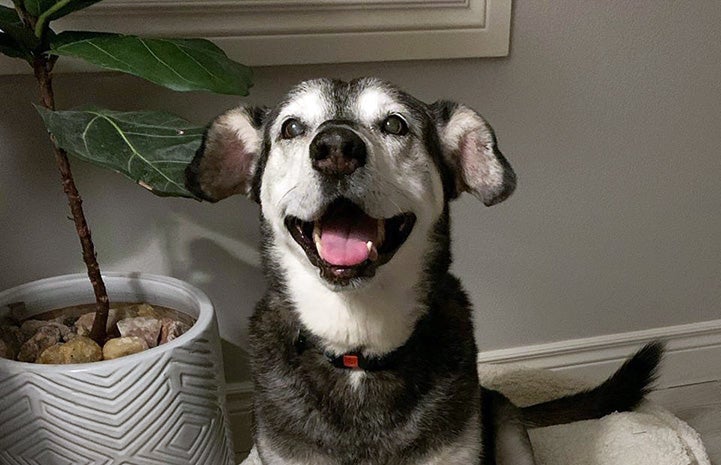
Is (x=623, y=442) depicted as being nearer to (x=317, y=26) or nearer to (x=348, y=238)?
(x=348, y=238)

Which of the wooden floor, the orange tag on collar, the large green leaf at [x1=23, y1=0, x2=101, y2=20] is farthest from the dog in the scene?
the wooden floor

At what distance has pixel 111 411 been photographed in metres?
1.21

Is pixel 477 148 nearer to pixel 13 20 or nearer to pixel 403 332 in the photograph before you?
pixel 403 332

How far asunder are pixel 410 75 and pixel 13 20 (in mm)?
757

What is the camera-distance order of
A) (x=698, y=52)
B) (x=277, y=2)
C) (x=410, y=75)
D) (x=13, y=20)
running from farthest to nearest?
1. (x=698, y=52)
2. (x=410, y=75)
3. (x=277, y=2)
4. (x=13, y=20)

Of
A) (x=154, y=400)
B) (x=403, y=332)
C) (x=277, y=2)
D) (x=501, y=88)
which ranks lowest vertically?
(x=154, y=400)

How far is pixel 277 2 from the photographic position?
145cm

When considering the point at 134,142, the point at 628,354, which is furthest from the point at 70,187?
the point at 628,354

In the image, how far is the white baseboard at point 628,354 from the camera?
189cm

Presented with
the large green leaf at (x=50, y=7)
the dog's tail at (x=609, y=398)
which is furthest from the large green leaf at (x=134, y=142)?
the dog's tail at (x=609, y=398)

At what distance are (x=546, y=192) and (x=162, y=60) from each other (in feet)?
3.17

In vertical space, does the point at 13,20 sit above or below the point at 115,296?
above

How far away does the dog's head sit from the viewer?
93cm

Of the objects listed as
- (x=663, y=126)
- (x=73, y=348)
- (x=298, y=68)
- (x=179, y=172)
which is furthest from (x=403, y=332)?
(x=663, y=126)
